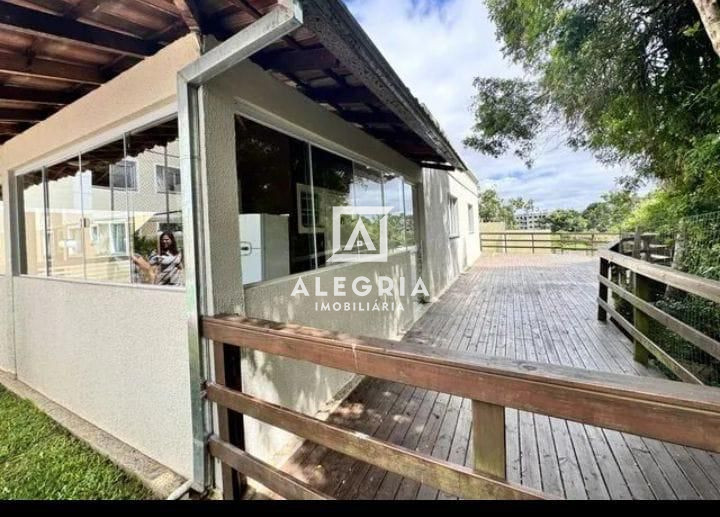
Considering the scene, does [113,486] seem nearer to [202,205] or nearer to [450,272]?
[202,205]

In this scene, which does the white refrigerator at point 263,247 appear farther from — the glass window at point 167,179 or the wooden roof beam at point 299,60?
the wooden roof beam at point 299,60

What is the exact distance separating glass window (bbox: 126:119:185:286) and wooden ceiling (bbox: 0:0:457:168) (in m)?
0.49

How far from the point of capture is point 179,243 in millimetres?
2342

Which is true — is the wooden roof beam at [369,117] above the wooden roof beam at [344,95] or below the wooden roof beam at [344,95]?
above

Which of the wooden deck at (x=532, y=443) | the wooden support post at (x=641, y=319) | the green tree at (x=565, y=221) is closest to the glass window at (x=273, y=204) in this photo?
the wooden deck at (x=532, y=443)

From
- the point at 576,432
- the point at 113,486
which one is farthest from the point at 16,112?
the point at 576,432

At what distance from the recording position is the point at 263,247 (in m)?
2.69

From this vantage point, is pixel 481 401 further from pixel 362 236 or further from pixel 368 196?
pixel 368 196

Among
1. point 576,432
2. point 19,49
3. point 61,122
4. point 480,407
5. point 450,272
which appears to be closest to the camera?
point 480,407

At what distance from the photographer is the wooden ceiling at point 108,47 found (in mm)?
1839

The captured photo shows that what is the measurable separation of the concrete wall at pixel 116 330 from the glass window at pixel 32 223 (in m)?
0.18

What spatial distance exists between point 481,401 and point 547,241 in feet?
63.1

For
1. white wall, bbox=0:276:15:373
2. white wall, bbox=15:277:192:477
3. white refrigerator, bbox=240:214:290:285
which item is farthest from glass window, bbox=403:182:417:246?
white wall, bbox=0:276:15:373

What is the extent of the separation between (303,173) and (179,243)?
125 cm
